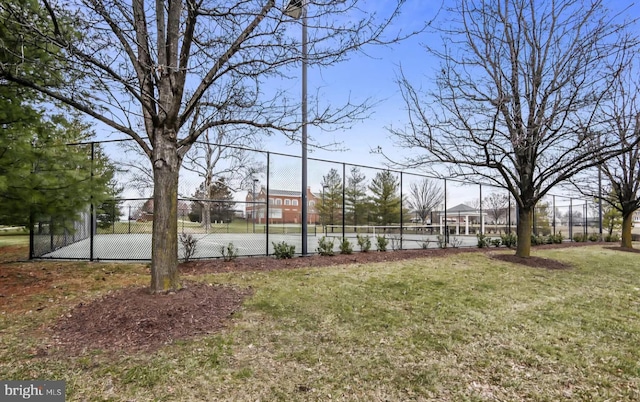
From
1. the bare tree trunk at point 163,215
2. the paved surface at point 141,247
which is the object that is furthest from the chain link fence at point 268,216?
the bare tree trunk at point 163,215

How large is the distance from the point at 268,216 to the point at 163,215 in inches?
188

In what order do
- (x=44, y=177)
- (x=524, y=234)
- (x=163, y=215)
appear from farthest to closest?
1. (x=524, y=234)
2. (x=44, y=177)
3. (x=163, y=215)

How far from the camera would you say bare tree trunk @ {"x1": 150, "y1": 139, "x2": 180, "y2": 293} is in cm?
376

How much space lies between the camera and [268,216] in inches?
335

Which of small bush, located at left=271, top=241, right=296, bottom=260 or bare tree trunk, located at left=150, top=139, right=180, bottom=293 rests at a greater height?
bare tree trunk, located at left=150, top=139, right=180, bottom=293

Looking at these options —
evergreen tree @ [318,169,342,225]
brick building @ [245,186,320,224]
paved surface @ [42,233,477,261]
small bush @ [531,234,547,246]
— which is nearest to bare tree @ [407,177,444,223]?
small bush @ [531,234,547,246]

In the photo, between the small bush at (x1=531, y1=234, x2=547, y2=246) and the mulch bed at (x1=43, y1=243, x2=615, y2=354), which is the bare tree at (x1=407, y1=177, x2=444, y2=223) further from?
the mulch bed at (x1=43, y1=243, x2=615, y2=354)

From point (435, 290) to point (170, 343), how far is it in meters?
3.71

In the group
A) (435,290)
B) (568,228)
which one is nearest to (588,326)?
(435,290)

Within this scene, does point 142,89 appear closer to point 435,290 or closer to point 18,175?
point 18,175

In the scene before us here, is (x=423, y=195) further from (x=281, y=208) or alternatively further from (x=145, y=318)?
(x=145, y=318)

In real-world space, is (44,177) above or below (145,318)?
above

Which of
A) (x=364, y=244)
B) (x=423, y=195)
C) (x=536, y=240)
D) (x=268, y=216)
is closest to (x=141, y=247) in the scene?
(x=268, y=216)

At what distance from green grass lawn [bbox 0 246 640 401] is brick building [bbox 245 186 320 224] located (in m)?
4.76
